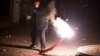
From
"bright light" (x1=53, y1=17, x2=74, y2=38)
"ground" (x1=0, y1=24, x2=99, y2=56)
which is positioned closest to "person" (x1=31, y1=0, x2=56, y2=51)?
"bright light" (x1=53, y1=17, x2=74, y2=38)

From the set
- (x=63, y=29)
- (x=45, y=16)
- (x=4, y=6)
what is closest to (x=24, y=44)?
(x=45, y=16)

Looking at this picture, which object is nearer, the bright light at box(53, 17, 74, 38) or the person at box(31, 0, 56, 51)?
the bright light at box(53, 17, 74, 38)

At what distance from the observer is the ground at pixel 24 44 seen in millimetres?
11828

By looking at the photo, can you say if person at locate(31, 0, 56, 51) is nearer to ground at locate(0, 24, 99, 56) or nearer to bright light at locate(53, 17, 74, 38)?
bright light at locate(53, 17, 74, 38)

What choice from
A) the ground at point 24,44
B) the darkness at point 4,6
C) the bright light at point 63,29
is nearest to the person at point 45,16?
the bright light at point 63,29

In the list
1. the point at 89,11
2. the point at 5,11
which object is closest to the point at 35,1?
the point at 89,11

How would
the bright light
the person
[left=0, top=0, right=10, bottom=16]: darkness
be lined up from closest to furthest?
the bright light, the person, [left=0, top=0, right=10, bottom=16]: darkness

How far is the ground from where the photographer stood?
38.8 feet

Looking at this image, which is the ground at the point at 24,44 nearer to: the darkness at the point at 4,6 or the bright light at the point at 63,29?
the bright light at the point at 63,29

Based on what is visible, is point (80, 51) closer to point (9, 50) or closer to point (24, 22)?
point (9, 50)

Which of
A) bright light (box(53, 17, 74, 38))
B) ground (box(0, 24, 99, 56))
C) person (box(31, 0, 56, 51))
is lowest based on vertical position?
ground (box(0, 24, 99, 56))

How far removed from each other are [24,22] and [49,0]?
397 inches

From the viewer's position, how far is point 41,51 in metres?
11.8

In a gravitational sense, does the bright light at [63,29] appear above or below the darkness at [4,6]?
above
